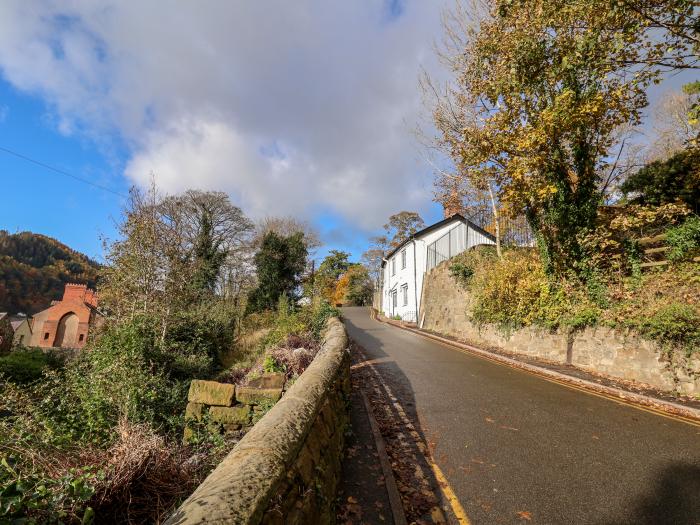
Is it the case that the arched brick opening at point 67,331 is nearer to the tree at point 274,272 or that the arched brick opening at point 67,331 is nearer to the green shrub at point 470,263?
the tree at point 274,272

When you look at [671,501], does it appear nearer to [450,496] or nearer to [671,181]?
[450,496]

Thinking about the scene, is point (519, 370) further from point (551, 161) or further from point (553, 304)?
point (551, 161)

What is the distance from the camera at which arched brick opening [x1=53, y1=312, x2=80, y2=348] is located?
117ft

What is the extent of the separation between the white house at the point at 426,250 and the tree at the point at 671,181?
1387 centimetres

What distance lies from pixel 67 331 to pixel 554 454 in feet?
147

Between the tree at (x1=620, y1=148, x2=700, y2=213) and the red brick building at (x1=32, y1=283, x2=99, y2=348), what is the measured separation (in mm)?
42403

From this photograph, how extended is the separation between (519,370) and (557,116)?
710cm


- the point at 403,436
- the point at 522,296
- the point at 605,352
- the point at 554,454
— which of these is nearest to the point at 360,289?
the point at 522,296

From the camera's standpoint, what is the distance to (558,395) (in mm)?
→ 7441

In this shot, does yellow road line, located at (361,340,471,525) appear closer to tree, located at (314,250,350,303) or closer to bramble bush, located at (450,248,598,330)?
bramble bush, located at (450,248,598,330)

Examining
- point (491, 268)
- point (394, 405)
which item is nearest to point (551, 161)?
point (491, 268)

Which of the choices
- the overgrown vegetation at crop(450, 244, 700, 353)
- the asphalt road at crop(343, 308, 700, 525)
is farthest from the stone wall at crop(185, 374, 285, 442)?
the overgrown vegetation at crop(450, 244, 700, 353)

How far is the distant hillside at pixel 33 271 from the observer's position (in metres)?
46.6

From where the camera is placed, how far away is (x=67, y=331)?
36.3m
